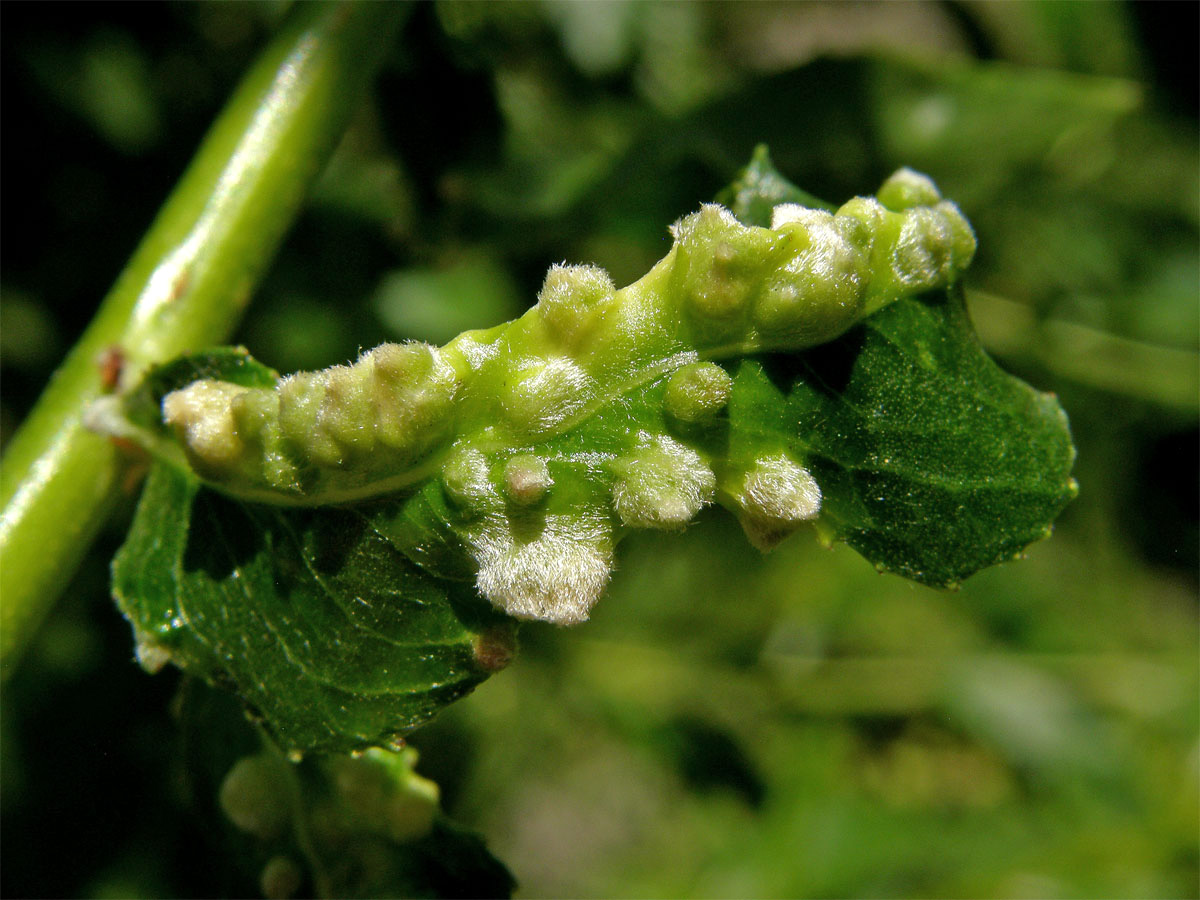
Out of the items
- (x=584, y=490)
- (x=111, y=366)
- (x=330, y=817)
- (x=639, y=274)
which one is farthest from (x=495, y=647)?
(x=639, y=274)

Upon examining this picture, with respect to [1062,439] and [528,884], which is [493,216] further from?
[528,884]

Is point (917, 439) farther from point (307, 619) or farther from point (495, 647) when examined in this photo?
point (307, 619)

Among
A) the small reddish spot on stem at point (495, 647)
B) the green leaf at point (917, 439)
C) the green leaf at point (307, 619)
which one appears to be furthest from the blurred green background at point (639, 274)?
the green leaf at point (917, 439)

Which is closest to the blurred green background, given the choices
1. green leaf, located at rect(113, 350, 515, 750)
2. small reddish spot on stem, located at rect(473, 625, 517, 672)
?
green leaf, located at rect(113, 350, 515, 750)

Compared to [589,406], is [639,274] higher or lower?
lower

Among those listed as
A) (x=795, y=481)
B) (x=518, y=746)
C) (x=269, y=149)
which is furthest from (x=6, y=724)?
(x=795, y=481)

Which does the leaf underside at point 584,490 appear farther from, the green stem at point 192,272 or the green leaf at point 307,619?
the green stem at point 192,272
